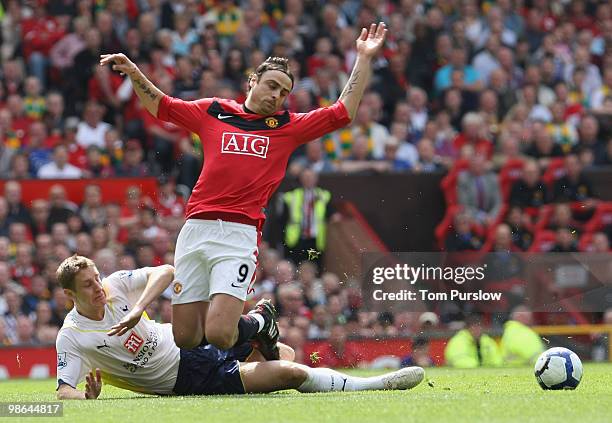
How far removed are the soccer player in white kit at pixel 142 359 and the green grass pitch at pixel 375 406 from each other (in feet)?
0.50

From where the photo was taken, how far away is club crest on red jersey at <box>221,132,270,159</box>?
30.9 feet

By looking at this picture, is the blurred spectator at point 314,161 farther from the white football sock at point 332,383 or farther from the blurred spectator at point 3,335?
the white football sock at point 332,383

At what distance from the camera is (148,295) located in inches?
341

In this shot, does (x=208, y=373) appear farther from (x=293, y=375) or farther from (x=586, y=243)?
(x=586, y=243)

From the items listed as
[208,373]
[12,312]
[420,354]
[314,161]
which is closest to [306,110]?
[314,161]

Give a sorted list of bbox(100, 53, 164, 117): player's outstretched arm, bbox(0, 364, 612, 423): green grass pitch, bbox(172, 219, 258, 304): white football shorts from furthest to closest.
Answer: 1. bbox(100, 53, 164, 117): player's outstretched arm
2. bbox(172, 219, 258, 304): white football shorts
3. bbox(0, 364, 612, 423): green grass pitch

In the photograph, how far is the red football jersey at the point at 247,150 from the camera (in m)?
9.37

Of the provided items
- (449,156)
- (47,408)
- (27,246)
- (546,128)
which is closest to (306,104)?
(449,156)

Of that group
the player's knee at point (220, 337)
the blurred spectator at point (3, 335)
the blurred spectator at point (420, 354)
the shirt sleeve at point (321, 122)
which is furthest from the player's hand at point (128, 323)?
the blurred spectator at point (3, 335)

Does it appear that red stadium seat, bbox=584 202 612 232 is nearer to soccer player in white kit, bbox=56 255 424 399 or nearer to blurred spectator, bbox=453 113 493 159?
blurred spectator, bbox=453 113 493 159

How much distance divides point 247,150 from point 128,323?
1.76 m

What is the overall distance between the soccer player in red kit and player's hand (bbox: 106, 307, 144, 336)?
799mm

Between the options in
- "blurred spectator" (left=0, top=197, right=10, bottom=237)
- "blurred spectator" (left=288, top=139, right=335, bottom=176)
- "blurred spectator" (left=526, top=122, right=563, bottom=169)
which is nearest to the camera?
"blurred spectator" (left=0, top=197, right=10, bottom=237)

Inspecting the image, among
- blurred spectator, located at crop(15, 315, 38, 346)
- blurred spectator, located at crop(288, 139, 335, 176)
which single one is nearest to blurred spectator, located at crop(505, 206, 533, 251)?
blurred spectator, located at crop(288, 139, 335, 176)
